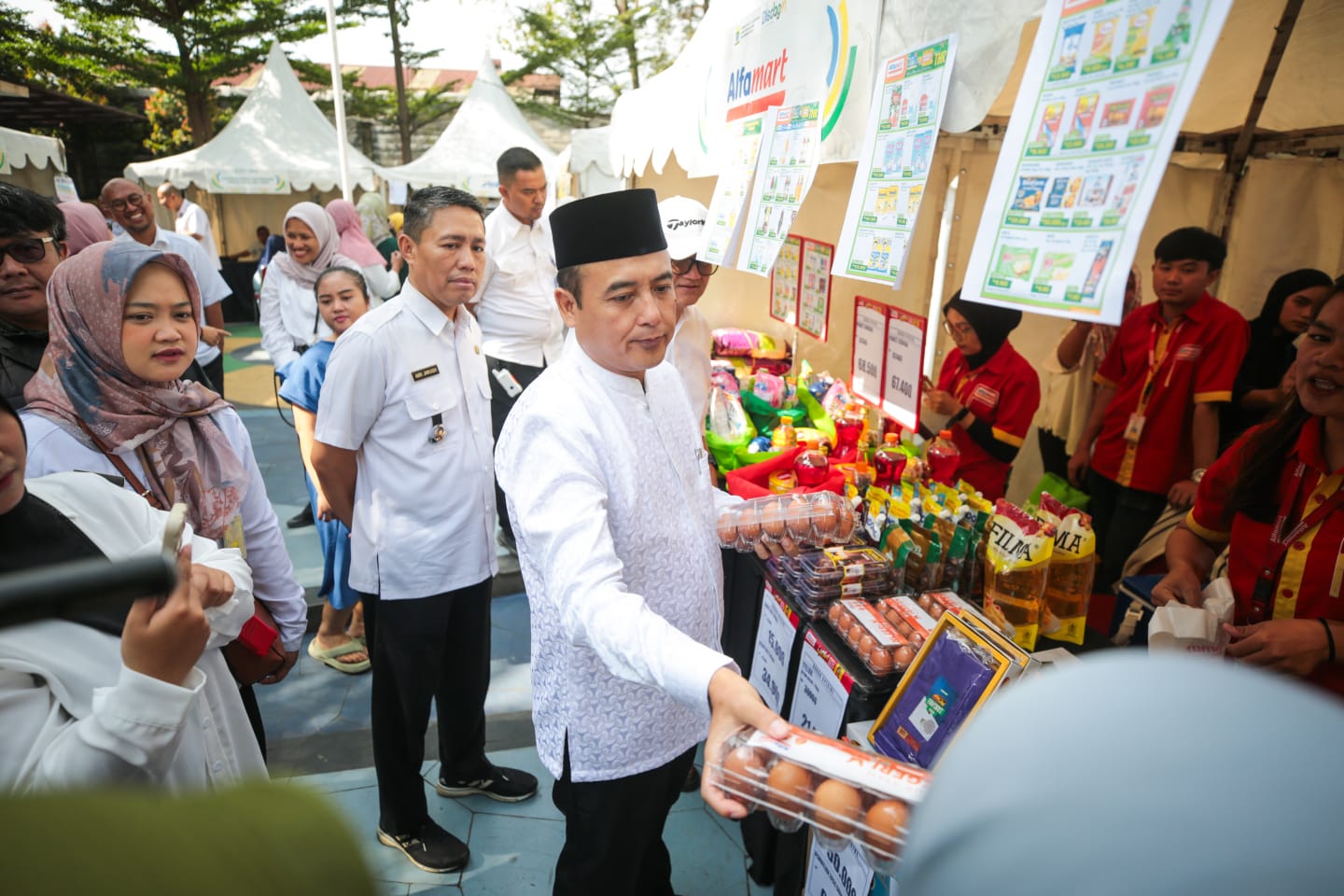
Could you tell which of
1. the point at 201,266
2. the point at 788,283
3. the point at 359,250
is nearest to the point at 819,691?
the point at 788,283

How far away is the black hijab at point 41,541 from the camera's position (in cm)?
115

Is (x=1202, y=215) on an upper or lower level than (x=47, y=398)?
upper

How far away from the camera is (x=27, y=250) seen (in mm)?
2186

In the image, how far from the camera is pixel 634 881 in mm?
1759

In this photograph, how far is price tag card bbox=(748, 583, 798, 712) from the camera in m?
2.24

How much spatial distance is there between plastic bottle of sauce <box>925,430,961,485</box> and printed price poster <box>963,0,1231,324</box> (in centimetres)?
189

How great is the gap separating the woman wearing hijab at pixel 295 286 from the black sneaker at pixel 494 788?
2953 millimetres

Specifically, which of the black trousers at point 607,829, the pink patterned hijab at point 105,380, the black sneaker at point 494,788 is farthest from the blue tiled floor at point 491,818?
the pink patterned hijab at point 105,380

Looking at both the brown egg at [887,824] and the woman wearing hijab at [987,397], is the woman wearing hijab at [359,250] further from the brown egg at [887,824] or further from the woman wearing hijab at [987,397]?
the brown egg at [887,824]

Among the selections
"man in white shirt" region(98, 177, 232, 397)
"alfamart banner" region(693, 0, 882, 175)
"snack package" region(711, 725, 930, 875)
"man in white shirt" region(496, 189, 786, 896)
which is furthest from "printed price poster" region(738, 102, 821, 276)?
"man in white shirt" region(98, 177, 232, 397)

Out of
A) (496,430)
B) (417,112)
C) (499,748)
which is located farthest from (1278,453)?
(417,112)

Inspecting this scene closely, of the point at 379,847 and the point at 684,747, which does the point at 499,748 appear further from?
the point at 684,747

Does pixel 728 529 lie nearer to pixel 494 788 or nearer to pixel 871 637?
pixel 871 637

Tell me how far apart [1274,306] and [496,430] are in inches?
177
